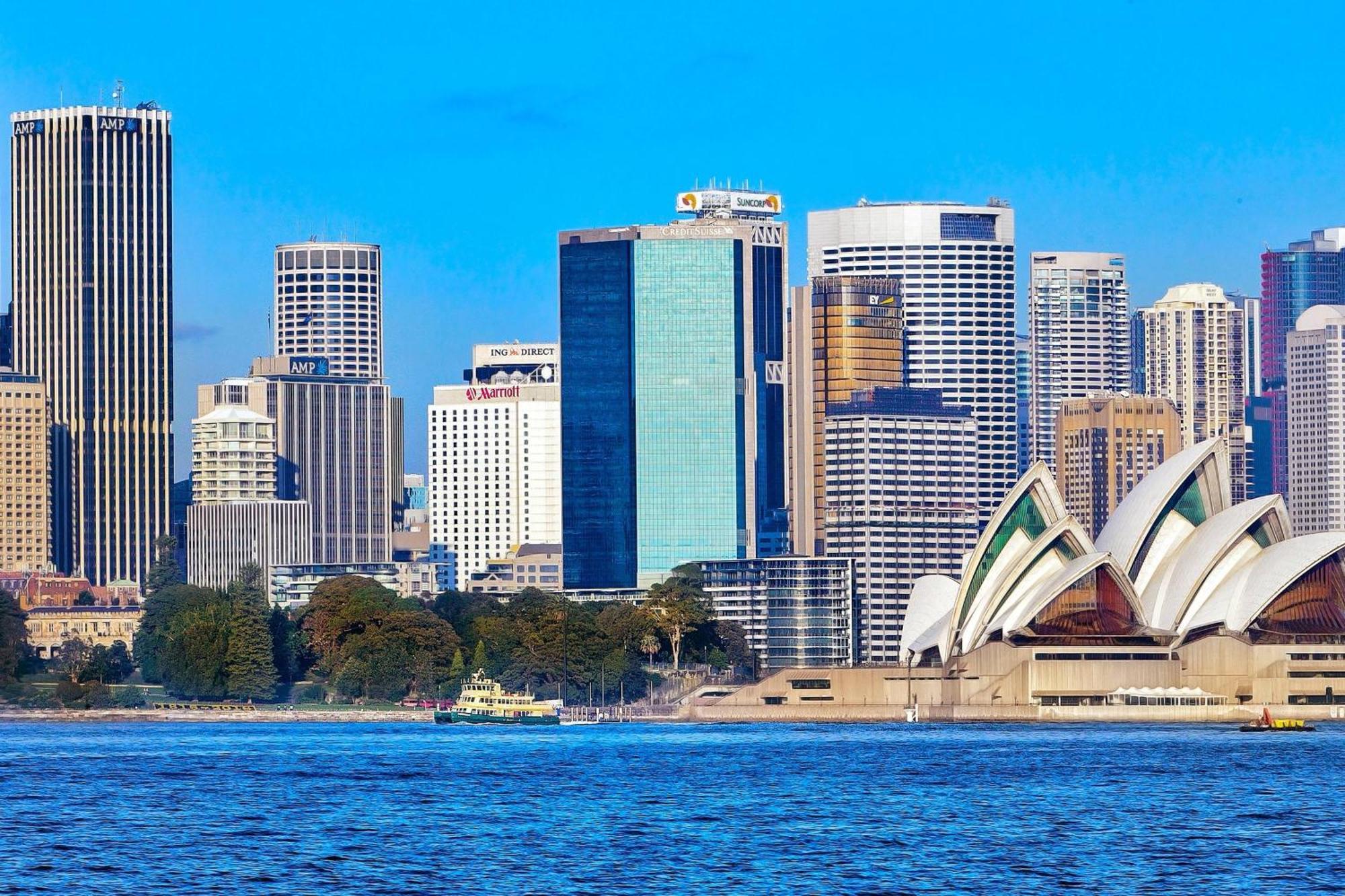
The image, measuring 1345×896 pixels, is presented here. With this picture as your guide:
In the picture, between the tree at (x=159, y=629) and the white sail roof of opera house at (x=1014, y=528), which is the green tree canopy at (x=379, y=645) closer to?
the tree at (x=159, y=629)

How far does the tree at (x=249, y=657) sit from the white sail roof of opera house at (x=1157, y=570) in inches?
1647

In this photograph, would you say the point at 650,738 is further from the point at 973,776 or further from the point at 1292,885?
the point at 1292,885

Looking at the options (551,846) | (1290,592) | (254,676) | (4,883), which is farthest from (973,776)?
(254,676)

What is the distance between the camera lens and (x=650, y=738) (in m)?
129

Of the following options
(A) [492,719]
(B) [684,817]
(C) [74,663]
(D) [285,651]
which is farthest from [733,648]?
(B) [684,817]

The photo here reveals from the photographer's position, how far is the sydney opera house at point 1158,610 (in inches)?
5595

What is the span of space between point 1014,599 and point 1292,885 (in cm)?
8729

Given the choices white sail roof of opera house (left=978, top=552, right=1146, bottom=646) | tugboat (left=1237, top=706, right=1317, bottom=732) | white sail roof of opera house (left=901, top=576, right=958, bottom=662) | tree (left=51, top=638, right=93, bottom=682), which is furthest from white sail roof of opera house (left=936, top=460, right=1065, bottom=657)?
tree (left=51, top=638, right=93, bottom=682)

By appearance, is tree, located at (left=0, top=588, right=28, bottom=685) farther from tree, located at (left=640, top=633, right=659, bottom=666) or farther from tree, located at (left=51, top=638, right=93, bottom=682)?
tree, located at (left=640, top=633, right=659, bottom=666)

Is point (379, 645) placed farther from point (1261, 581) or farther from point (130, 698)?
point (1261, 581)

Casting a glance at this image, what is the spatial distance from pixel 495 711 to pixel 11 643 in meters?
51.1

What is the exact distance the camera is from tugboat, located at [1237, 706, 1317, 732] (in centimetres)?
13012

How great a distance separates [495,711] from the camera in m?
149

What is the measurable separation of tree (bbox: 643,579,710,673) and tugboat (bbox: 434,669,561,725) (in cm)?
2806
